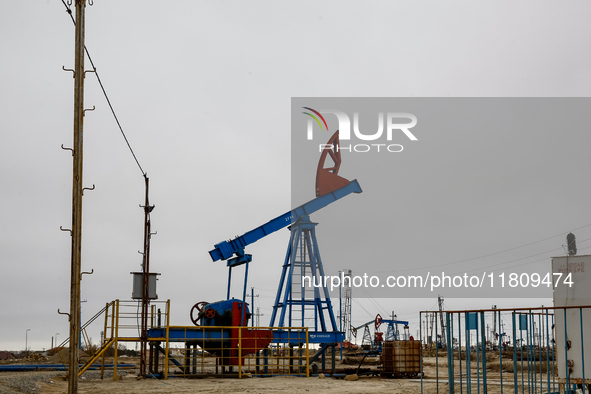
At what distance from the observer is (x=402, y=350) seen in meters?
21.4

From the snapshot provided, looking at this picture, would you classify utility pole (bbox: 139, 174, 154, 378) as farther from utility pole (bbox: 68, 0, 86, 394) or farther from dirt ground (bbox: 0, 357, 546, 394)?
utility pole (bbox: 68, 0, 86, 394)

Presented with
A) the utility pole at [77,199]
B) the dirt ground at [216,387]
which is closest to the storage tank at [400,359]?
the dirt ground at [216,387]

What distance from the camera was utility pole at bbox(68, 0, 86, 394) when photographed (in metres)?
9.85

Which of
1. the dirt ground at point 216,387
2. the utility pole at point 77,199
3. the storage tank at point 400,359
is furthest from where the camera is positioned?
the storage tank at point 400,359

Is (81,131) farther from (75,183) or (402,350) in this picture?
(402,350)

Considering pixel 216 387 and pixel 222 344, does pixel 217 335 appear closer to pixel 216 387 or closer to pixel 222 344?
pixel 222 344

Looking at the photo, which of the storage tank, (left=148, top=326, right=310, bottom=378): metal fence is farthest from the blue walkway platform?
the storage tank

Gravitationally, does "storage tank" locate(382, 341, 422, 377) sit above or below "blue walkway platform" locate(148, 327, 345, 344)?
below

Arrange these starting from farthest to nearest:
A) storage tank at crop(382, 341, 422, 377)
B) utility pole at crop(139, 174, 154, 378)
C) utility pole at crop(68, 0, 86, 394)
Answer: storage tank at crop(382, 341, 422, 377) → utility pole at crop(139, 174, 154, 378) → utility pole at crop(68, 0, 86, 394)

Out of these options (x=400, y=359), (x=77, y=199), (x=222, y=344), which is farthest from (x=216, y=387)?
(x=400, y=359)

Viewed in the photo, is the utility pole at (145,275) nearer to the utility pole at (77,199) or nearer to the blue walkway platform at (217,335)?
the blue walkway platform at (217,335)

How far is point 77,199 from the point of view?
32.4 ft

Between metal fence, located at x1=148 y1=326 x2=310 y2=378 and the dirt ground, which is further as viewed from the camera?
metal fence, located at x1=148 y1=326 x2=310 y2=378

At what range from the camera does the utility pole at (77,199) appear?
9852 mm
